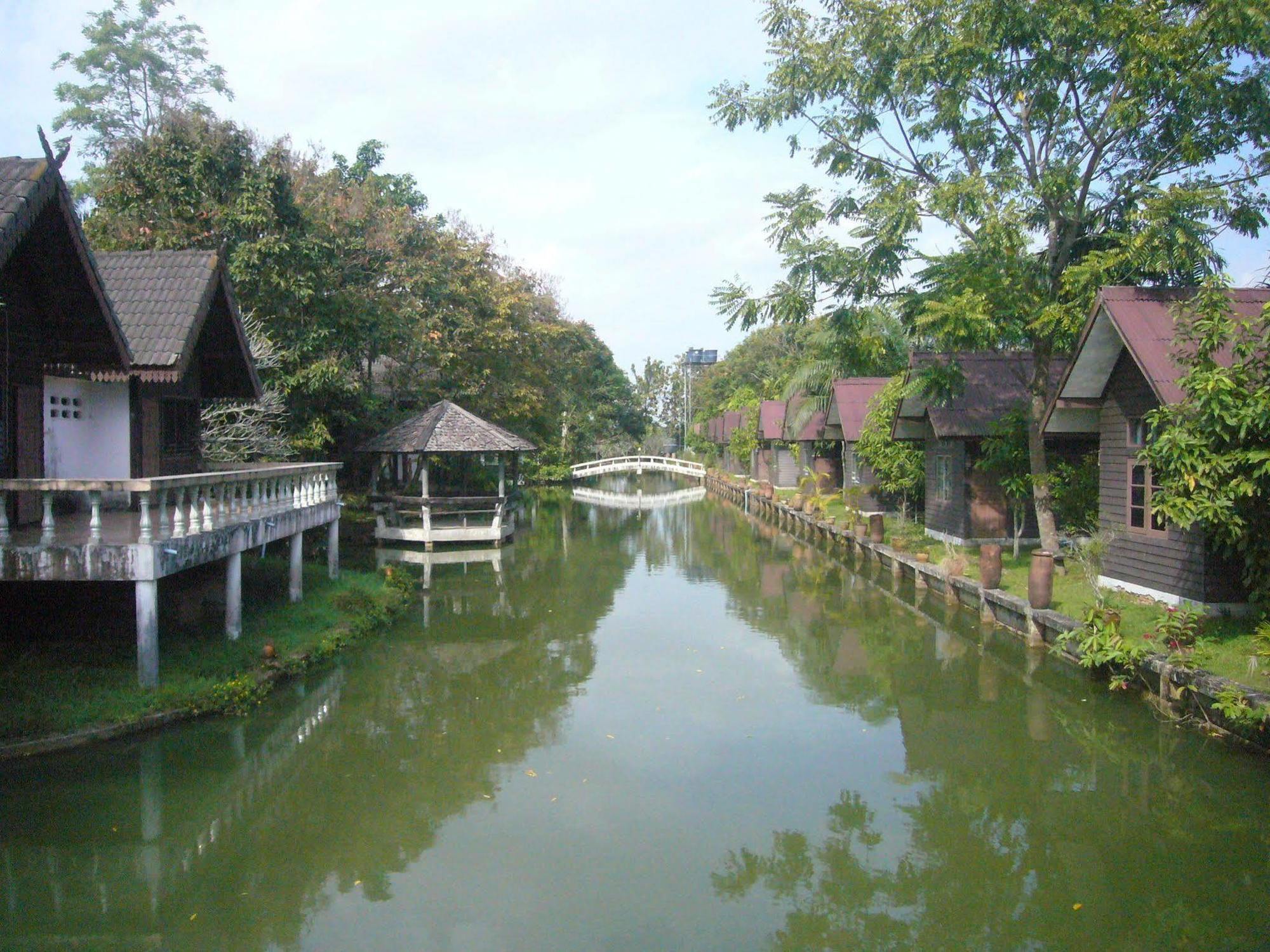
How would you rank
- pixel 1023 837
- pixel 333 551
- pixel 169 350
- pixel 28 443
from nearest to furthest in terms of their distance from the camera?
pixel 1023 837 → pixel 28 443 → pixel 169 350 → pixel 333 551

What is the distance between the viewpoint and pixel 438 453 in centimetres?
2450

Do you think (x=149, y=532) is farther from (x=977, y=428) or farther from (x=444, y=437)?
(x=977, y=428)

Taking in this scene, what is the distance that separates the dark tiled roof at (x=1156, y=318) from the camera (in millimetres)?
Answer: 11750

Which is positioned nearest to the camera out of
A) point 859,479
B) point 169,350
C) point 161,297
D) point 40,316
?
point 40,316

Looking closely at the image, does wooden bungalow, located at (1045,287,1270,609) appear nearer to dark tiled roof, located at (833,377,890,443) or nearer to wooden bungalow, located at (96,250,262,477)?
wooden bungalow, located at (96,250,262,477)

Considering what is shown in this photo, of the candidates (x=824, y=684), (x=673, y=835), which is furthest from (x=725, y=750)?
(x=824, y=684)

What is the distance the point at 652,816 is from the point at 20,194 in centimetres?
792

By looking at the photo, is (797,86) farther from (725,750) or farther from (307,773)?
(307,773)

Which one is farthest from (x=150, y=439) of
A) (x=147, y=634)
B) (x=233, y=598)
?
(x=147, y=634)

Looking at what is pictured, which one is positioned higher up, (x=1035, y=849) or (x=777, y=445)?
(x=777, y=445)

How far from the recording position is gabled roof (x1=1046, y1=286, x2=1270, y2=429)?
466 inches

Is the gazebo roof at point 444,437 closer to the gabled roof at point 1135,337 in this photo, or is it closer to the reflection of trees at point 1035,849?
the gabled roof at point 1135,337

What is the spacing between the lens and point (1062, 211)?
55.6 ft

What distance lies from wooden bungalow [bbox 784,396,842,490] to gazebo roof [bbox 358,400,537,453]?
1331 centimetres
